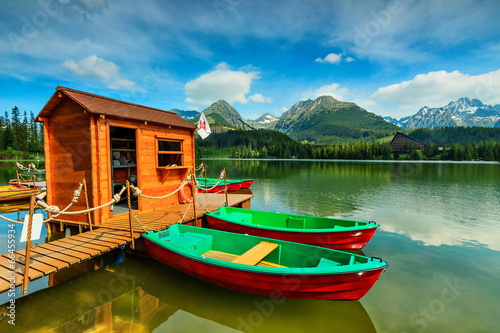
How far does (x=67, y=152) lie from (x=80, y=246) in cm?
491

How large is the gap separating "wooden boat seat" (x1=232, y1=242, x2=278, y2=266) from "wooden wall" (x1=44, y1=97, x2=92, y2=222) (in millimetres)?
7538

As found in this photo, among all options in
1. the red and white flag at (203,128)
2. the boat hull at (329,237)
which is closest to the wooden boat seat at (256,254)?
the boat hull at (329,237)

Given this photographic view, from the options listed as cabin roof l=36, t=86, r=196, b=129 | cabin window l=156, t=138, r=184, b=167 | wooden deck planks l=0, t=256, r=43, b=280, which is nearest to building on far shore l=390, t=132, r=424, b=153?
cabin window l=156, t=138, r=184, b=167

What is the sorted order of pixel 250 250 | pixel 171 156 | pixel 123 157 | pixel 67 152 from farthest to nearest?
1. pixel 171 156
2. pixel 123 157
3. pixel 67 152
4. pixel 250 250

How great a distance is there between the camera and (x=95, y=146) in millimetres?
9625

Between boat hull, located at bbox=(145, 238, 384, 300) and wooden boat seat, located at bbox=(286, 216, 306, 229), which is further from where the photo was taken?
wooden boat seat, located at bbox=(286, 216, 306, 229)

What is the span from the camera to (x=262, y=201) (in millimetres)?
23375

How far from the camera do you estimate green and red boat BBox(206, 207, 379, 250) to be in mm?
9781

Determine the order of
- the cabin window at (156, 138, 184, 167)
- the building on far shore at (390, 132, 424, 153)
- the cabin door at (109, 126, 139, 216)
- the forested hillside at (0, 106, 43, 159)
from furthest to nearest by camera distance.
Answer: the building on far shore at (390, 132, 424, 153)
the forested hillside at (0, 106, 43, 159)
the cabin window at (156, 138, 184, 167)
the cabin door at (109, 126, 139, 216)

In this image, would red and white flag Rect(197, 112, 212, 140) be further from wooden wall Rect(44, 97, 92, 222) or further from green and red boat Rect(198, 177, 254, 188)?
green and red boat Rect(198, 177, 254, 188)

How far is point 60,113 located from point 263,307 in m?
11.9

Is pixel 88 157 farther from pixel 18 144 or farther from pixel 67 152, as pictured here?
pixel 18 144

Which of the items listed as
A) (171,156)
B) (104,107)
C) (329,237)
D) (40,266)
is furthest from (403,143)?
(40,266)

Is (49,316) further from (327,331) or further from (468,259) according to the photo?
(468,259)
